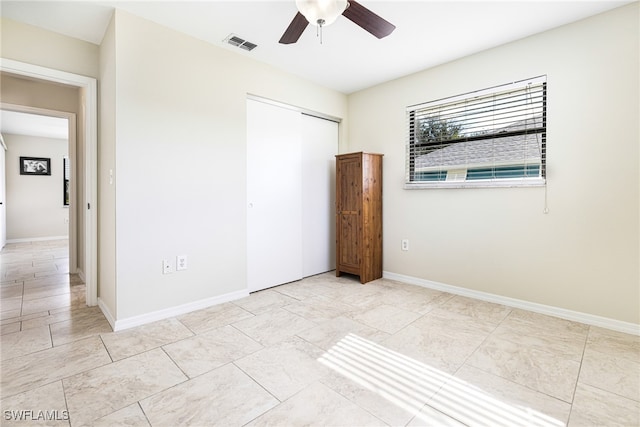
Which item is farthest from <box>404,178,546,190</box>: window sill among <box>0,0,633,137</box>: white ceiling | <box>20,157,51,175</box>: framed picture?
<box>20,157,51,175</box>: framed picture

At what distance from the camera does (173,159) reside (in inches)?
104

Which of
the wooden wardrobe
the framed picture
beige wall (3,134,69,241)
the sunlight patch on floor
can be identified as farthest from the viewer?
the framed picture

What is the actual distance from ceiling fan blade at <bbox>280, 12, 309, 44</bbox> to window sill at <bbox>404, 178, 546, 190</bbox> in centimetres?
211

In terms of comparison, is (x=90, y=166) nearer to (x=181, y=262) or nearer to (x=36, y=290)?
(x=181, y=262)

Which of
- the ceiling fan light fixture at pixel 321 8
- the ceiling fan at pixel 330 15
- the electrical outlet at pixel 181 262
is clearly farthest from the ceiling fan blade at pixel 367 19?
the electrical outlet at pixel 181 262

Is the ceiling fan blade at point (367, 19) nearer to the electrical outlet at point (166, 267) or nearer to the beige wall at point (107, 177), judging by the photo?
the beige wall at point (107, 177)

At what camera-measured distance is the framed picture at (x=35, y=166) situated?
6921 mm

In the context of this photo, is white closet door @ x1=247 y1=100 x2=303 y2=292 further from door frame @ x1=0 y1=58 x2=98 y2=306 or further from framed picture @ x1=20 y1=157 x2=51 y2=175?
framed picture @ x1=20 y1=157 x2=51 y2=175

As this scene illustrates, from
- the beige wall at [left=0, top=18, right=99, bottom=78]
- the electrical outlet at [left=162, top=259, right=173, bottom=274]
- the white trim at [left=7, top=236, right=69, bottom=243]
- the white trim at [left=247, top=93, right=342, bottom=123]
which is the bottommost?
the white trim at [left=7, top=236, right=69, bottom=243]

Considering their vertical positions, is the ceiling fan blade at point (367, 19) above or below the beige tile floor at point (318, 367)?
above

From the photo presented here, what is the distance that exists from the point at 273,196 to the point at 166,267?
53.6 inches

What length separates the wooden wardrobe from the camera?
3660 millimetres

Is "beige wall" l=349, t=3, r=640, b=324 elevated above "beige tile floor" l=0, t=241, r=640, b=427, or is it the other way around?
"beige wall" l=349, t=3, r=640, b=324

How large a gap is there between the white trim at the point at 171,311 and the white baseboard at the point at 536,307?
2.00 meters
